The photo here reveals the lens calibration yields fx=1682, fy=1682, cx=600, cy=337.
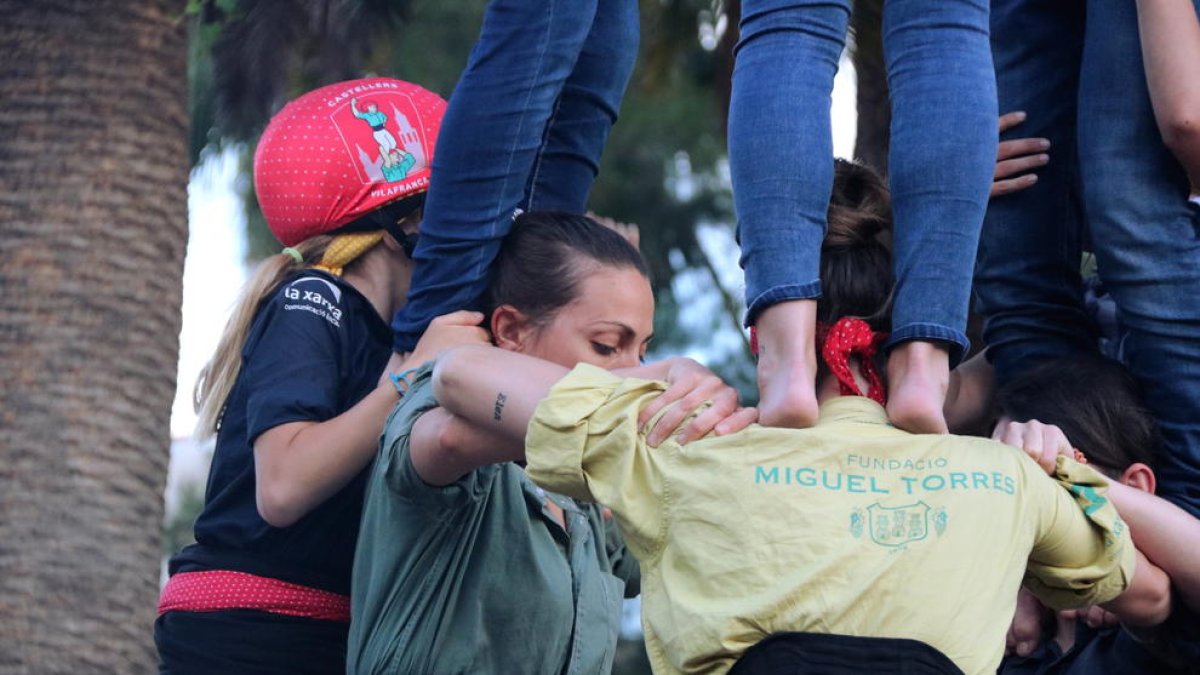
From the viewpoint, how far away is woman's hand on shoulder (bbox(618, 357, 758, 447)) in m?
2.64

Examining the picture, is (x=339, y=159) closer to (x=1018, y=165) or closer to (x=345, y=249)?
(x=345, y=249)

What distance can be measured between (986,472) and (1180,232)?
33.6 inches

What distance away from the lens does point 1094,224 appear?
10.5 ft

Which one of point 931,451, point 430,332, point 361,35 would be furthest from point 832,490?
point 361,35

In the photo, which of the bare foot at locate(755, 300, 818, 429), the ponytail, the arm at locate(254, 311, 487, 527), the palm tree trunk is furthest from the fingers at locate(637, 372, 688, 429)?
the palm tree trunk

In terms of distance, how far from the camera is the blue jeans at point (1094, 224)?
122 inches

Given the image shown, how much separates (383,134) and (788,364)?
1423mm

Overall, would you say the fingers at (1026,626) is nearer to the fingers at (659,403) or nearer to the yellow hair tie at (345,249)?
the fingers at (659,403)

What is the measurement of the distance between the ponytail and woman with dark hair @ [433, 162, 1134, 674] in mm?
1037

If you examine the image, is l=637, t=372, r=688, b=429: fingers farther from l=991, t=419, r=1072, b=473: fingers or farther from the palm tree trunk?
the palm tree trunk

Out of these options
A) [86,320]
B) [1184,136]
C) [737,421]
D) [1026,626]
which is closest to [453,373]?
[737,421]

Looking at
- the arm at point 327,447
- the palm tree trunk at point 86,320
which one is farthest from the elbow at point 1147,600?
the palm tree trunk at point 86,320

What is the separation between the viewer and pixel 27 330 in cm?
536

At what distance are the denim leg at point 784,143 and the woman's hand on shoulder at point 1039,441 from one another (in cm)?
41
